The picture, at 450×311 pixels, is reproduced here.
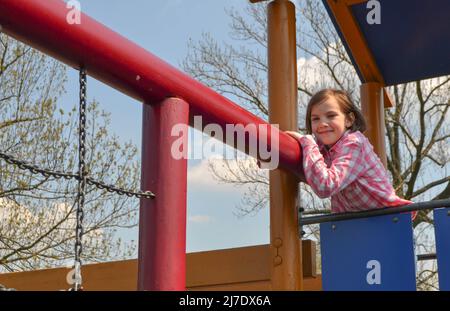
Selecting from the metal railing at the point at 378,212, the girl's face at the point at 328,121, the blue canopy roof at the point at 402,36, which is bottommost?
the metal railing at the point at 378,212

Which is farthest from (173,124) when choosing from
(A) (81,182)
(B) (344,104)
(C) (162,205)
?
(B) (344,104)

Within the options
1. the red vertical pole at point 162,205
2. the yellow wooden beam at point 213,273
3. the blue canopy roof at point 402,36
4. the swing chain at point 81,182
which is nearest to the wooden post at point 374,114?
the blue canopy roof at point 402,36

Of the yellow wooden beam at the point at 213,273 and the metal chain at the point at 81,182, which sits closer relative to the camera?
the metal chain at the point at 81,182

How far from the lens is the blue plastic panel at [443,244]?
68.0 inches

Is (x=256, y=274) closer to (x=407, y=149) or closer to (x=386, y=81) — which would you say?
(x=386, y=81)

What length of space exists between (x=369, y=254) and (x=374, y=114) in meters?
1.42

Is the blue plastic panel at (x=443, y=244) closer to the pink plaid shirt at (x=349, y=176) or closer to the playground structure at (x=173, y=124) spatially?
the playground structure at (x=173, y=124)

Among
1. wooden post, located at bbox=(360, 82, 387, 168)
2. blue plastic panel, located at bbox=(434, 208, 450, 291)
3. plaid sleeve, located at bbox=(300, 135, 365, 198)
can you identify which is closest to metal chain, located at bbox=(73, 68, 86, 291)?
plaid sleeve, located at bbox=(300, 135, 365, 198)

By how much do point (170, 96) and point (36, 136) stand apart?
743 cm

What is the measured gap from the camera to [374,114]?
3197 millimetres

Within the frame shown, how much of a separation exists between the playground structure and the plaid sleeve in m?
0.05

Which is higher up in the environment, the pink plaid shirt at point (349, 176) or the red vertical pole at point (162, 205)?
the pink plaid shirt at point (349, 176)

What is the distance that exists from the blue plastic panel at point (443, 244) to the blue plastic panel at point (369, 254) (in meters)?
0.10

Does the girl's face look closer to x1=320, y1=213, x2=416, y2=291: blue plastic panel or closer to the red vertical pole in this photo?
x1=320, y1=213, x2=416, y2=291: blue plastic panel
